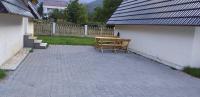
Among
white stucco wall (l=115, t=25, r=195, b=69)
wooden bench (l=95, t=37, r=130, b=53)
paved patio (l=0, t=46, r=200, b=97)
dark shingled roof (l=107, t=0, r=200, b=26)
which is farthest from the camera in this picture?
wooden bench (l=95, t=37, r=130, b=53)

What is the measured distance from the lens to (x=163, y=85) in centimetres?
938

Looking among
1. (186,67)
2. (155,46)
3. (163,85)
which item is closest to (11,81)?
(163,85)

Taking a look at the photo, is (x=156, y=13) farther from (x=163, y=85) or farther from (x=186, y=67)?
(x=163, y=85)

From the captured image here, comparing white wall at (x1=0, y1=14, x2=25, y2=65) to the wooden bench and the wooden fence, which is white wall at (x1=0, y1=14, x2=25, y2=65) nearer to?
the wooden bench

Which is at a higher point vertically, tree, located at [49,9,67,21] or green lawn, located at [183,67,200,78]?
tree, located at [49,9,67,21]

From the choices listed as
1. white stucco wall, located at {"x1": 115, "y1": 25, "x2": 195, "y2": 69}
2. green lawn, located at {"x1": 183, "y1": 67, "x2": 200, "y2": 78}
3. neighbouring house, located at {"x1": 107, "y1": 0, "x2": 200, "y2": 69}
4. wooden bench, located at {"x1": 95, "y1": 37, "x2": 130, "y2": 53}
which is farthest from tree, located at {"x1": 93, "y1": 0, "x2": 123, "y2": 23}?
green lawn, located at {"x1": 183, "y1": 67, "x2": 200, "y2": 78}

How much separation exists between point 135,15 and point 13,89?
12.3m

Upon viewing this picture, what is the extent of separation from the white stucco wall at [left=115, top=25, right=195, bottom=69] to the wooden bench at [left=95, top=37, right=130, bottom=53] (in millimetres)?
546

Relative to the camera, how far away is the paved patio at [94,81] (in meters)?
8.03

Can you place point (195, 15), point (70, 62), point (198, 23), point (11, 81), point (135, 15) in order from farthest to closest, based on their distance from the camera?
point (135, 15) < point (70, 62) < point (195, 15) < point (198, 23) < point (11, 81)

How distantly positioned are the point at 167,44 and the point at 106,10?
96.1 feet

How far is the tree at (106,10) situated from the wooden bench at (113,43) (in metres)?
22.7

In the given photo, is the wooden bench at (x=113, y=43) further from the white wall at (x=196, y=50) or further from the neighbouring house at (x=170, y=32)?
the white wall at (x=196, y=50)

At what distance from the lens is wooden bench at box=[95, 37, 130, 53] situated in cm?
1891
